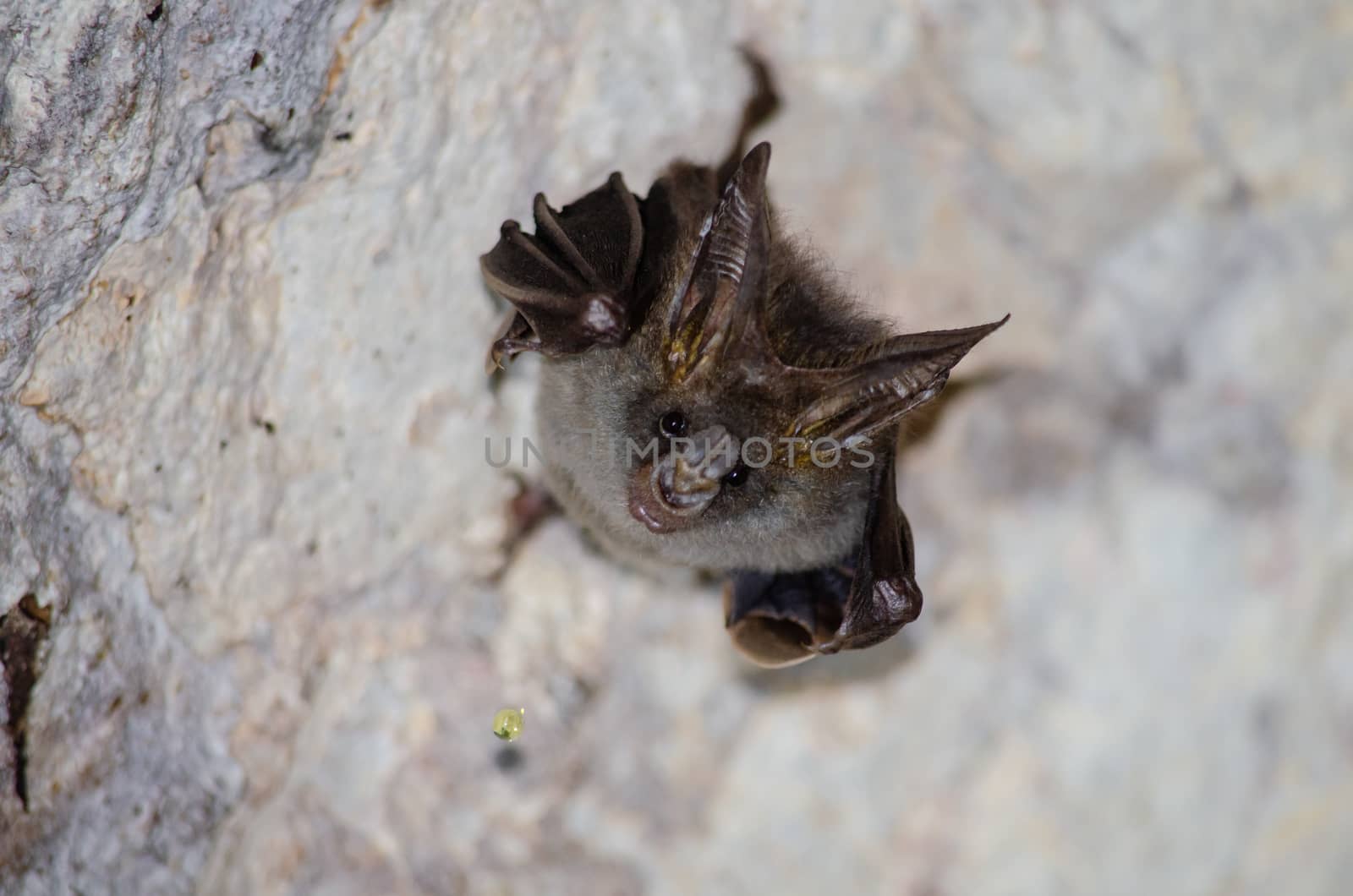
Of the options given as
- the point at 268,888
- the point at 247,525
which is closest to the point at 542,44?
the point at 247,525

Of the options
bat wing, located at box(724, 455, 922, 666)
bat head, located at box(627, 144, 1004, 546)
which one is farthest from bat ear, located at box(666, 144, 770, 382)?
bat wing, located at box(724, 455, 922, 666)

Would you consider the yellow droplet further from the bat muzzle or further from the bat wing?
the bat muzzle

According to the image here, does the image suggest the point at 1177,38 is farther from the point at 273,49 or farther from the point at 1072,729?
the point at 273,49

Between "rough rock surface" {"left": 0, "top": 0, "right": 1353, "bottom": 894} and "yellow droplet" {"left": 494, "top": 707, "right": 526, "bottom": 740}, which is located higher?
"rough rock surface" {"left": 0, "top": 0, "right": 1353, "bottom": 894}

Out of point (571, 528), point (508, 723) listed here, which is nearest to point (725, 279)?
point (571, 528)

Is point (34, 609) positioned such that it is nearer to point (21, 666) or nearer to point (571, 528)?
point (21, 666)

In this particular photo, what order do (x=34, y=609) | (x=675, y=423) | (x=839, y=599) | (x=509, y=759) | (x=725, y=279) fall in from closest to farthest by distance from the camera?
(x=725, y=279) → (x=34, y=609) → (x=675, y=423) → (x=839, y=599) → (x=509, y=759)
